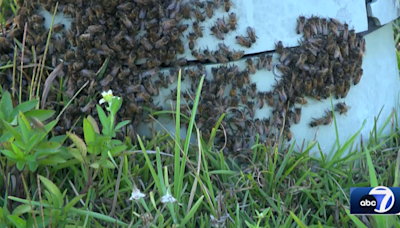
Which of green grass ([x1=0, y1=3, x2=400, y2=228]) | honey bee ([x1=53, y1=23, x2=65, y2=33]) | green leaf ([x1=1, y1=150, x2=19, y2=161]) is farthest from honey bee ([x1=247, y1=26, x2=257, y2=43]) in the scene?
green leaf ([x1=1, y1=150, x2=19, y2=161])

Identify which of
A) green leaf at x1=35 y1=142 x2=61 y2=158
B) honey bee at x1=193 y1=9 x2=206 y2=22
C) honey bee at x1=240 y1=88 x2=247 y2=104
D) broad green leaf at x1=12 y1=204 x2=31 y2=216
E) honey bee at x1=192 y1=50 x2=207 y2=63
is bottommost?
broad green leaf at x1=12 y1=204 x2=31 y2=216

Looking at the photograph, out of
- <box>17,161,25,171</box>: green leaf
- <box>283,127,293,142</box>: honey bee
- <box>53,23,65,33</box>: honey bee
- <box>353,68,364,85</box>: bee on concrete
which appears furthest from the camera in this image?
<box>353,68,364,85</box>: bee on concrete

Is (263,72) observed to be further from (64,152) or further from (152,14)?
(64,152)

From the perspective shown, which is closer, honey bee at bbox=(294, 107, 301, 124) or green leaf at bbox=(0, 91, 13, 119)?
green leaf at bbox=(0, 91, 13, 119)

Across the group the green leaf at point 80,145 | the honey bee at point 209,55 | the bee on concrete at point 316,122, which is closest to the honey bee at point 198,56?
the honey bee at point 209,55

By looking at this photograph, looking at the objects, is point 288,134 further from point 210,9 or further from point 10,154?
point 10,154

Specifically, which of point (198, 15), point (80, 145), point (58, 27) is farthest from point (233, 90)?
point (58, 27)

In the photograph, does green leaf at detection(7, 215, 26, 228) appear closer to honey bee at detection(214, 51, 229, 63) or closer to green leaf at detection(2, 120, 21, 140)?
green leaf at detection(2, 120, 21, 140)
